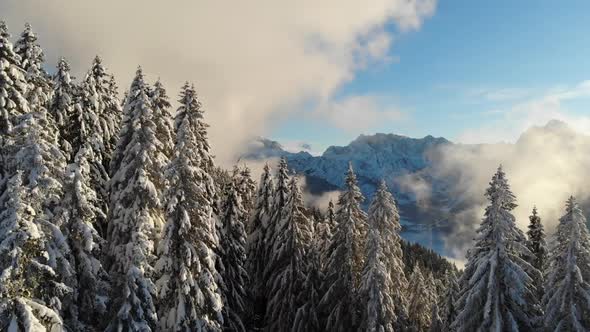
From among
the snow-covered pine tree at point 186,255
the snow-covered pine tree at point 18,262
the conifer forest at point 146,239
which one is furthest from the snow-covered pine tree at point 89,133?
the snow-covered pine tree at point 18,262

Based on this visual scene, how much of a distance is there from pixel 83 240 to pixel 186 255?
5.26 metres

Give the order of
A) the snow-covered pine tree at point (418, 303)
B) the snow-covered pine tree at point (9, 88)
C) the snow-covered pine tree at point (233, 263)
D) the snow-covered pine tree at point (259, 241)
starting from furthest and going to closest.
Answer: the snow-covered pine tree at point (418, 303), the snow-covered pine tree at point (259, 241), the snow-covered pine tree at point (233, 263), the snow-covered pine tree at point (9, 88)

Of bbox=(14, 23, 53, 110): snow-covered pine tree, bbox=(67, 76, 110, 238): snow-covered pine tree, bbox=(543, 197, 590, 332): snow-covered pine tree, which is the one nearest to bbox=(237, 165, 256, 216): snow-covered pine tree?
bbox=(67, 76, 110, 238): snow-covered pine tree

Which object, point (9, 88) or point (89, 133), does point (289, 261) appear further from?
point (9, 88)

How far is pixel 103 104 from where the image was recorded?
3209 centimetres

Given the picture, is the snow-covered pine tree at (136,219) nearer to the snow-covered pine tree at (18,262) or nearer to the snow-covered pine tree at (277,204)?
the snow-covered pine tree at (18,262)

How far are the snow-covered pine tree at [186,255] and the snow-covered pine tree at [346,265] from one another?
1092 centimetres

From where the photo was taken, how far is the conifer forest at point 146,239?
19.4 m

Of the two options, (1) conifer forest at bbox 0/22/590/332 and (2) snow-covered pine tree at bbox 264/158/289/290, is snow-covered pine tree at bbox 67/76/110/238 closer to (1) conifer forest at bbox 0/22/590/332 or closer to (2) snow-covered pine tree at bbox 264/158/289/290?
(1) conifer forest at bbox 0/22/590/332

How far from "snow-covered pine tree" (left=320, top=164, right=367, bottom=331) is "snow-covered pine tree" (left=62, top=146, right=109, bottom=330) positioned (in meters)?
16.8

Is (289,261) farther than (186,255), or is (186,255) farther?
(289,261)

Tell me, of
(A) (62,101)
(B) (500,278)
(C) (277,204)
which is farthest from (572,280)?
(A) (62,101)

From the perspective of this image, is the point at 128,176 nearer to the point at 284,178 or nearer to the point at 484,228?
the point at 284,178

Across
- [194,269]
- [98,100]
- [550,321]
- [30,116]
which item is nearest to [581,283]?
[550,321]
